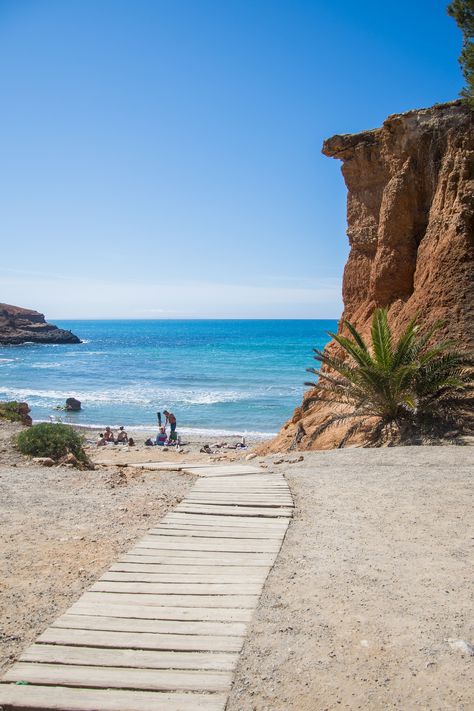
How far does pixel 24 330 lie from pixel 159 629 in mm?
103028

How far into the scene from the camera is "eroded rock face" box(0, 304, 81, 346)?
3688 inches

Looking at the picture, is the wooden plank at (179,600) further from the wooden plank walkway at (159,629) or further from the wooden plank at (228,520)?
the wooden plank at (228,520)

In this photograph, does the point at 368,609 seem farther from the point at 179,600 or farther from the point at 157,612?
the point at 157,612

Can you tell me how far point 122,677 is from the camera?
288 cm

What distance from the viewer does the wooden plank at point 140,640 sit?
316 cm

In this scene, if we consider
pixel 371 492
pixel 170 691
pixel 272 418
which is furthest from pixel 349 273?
pixel 272 418

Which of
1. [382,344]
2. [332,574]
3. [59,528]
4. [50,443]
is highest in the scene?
[382,344]

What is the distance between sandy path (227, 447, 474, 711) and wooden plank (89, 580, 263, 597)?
0.54 feet

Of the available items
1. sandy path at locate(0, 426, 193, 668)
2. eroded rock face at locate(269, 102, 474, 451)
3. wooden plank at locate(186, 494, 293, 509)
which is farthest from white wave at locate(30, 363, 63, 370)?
wooden plank at locate(186, 494, 293, 509)

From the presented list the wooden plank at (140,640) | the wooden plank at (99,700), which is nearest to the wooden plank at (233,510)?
the wooden plank at (140,640)

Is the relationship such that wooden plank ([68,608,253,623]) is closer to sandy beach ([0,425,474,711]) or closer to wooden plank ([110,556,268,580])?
sandy beach ([0,425,474,711])

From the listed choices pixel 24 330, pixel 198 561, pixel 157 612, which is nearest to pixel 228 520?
pixel 198 561

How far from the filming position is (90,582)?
4125mm

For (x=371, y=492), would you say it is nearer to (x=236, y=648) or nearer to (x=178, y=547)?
(x=178, y=547)
